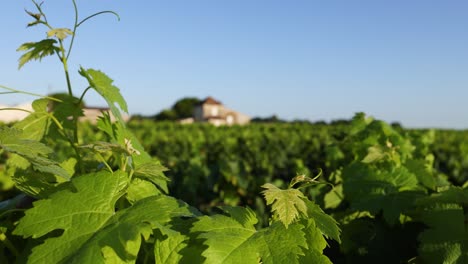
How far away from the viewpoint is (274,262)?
3.70 ft

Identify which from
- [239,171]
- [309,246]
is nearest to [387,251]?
[309,246]

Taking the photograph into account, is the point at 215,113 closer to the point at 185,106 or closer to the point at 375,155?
the point at 185,106

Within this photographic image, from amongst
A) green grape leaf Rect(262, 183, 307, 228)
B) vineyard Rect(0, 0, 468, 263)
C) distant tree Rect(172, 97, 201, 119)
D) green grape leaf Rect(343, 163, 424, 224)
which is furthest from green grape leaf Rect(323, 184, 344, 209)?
distant tree Rect(172, 97, 201, 119)

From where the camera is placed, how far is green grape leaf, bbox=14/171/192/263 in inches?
43.7

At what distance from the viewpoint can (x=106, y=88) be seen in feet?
5.76

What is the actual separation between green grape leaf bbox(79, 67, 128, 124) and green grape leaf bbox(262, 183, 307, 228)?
74 cm

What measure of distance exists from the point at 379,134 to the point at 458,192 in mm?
1153

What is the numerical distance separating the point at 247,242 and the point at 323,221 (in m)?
0.21

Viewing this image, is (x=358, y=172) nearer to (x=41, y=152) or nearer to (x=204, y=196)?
(x=41, y=152)

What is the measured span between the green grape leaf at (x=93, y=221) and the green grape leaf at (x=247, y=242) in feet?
0.27

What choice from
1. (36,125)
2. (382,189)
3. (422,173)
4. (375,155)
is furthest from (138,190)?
(422,173)

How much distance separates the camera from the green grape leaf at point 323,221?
4.05ft

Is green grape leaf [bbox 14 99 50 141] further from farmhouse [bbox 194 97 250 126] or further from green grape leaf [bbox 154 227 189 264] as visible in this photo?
farmhouse [bbox 194 97 250 126]

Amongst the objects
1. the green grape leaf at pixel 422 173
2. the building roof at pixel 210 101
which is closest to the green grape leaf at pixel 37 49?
the green grape leaf at pixel 422 173
